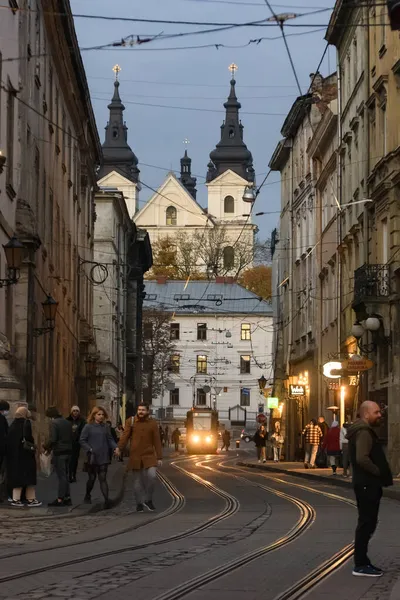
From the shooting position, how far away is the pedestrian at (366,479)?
12188 millimetres

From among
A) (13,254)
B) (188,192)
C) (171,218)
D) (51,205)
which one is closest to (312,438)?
(51,205)

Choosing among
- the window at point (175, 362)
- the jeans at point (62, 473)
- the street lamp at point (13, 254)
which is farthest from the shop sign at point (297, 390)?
the window at point (175, 362)

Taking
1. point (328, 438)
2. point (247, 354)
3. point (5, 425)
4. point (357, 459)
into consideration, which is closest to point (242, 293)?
point (247, 354)

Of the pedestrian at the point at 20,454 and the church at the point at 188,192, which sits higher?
the church at the point at 188,192

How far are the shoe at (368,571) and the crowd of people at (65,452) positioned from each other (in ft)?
29.2

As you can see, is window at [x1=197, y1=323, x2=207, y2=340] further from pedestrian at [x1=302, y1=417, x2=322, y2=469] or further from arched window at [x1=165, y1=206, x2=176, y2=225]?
pedestrian at [x1=302, y1=417, x2=322, y2=469]

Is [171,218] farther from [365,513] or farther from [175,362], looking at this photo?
[365,513]

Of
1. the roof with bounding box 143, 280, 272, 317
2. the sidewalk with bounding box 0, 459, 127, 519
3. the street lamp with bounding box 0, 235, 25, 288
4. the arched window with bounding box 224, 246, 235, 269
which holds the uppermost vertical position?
the arched window with bounding box 224, 246, 235, 269

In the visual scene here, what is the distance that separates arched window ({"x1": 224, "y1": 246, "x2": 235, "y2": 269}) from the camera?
14593cm

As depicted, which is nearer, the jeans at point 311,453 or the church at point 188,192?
the jeans at point 311,453

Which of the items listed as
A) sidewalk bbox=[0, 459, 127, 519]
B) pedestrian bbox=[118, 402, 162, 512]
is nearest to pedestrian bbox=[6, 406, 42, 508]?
sidewalk bbox=[0, 459, 127, 519]

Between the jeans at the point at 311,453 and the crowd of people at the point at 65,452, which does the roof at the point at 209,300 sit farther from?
the crowd of people at the point at 65,452

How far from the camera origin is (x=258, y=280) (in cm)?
14138

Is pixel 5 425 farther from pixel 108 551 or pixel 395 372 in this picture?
pixel 395 372
